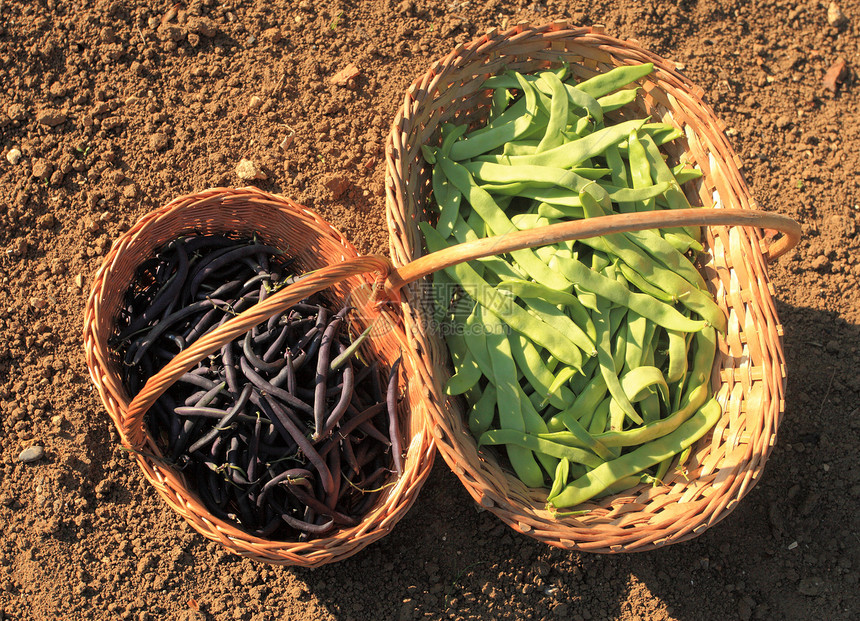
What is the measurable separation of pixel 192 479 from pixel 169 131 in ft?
5.42

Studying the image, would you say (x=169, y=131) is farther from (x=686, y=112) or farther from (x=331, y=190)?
(x=686, y=112)

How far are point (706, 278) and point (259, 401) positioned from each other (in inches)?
74.7

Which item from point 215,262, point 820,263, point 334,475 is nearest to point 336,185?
point 215,262

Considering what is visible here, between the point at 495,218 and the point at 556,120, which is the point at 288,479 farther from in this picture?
the point at 556,120

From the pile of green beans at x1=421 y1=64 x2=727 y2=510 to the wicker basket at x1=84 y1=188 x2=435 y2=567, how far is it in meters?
0.28

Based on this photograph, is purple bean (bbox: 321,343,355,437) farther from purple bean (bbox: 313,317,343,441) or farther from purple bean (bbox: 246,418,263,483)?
purple bean (bbox: 246,418,263,483)

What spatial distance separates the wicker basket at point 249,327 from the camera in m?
1.96

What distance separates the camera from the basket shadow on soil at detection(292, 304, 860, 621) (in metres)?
2.60


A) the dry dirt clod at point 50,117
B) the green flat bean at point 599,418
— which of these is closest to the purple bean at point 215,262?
the dry dirt clod at point 50,117

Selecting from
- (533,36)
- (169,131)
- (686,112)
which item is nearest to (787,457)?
(686,112)

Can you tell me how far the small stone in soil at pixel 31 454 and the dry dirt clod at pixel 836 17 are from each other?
4492 millimetres

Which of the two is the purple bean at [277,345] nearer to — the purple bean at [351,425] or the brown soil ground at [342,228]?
the purple bean at [351,425]

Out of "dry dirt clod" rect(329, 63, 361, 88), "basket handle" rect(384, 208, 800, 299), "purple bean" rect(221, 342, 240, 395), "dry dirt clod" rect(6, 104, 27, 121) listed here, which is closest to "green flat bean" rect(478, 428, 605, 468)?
"basket handle" rect(384, 208, 800, 299)

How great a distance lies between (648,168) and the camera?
252 cm
